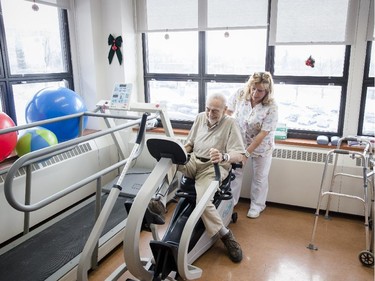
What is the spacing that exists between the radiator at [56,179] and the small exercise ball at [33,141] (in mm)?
304

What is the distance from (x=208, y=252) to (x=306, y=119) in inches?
76.2

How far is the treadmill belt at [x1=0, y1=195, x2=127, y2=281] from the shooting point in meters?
2.21

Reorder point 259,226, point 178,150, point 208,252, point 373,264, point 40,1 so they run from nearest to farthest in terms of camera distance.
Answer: point 178,150 → point 373,264 → point 208,252 → point 259,226 → point 40,1

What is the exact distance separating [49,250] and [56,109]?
4.22 ft

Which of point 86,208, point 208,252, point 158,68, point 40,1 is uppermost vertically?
point 40,1

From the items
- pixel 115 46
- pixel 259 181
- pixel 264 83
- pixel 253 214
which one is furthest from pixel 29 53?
pixel 253 214

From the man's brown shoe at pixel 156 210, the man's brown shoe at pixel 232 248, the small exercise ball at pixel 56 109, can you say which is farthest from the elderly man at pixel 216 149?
the small exercise ball at pixel 56 109

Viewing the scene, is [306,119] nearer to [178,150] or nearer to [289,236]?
[289,236]

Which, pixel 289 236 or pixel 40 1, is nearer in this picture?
pixel 289 236

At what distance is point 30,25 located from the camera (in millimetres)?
3535

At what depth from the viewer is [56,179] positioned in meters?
3.34

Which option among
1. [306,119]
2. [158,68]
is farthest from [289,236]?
[158,68]

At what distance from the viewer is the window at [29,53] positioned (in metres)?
3.31

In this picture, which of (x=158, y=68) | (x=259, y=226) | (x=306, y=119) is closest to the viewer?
(x=259, y=226)
